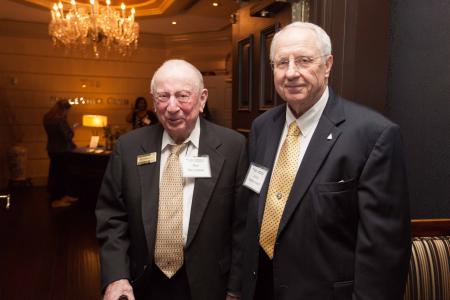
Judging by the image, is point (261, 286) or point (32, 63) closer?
point (261, 286)

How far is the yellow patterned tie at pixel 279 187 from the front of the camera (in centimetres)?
121

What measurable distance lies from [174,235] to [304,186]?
526mm

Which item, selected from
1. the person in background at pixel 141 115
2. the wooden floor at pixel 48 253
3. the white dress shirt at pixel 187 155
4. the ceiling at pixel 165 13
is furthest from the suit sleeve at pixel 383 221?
the person in background at pixel 141 115

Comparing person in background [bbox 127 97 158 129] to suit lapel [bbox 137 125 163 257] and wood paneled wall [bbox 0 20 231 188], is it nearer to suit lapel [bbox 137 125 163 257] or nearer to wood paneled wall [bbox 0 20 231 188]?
wood paneled wall [bbox 0 20 231 188]

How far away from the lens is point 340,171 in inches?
43.6

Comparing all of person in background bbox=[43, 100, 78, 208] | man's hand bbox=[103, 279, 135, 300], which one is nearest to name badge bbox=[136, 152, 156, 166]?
man's hand bbox=[103, 279, 135, 300]

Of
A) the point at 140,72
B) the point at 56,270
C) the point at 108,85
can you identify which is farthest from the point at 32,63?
the point at 56,270

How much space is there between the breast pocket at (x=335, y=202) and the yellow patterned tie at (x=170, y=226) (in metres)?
0.52

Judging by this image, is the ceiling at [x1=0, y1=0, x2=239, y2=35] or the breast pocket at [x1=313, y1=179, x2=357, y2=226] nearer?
the breast pocket at [x1=313, y1=179, x2=357, y2=226]

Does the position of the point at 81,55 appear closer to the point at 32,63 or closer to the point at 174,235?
the point at 32,63

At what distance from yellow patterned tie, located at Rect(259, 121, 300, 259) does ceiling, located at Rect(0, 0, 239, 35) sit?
469 centimetres

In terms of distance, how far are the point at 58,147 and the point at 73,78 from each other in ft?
8.02

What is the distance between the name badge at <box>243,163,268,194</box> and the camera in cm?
129

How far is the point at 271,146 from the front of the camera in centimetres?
133
